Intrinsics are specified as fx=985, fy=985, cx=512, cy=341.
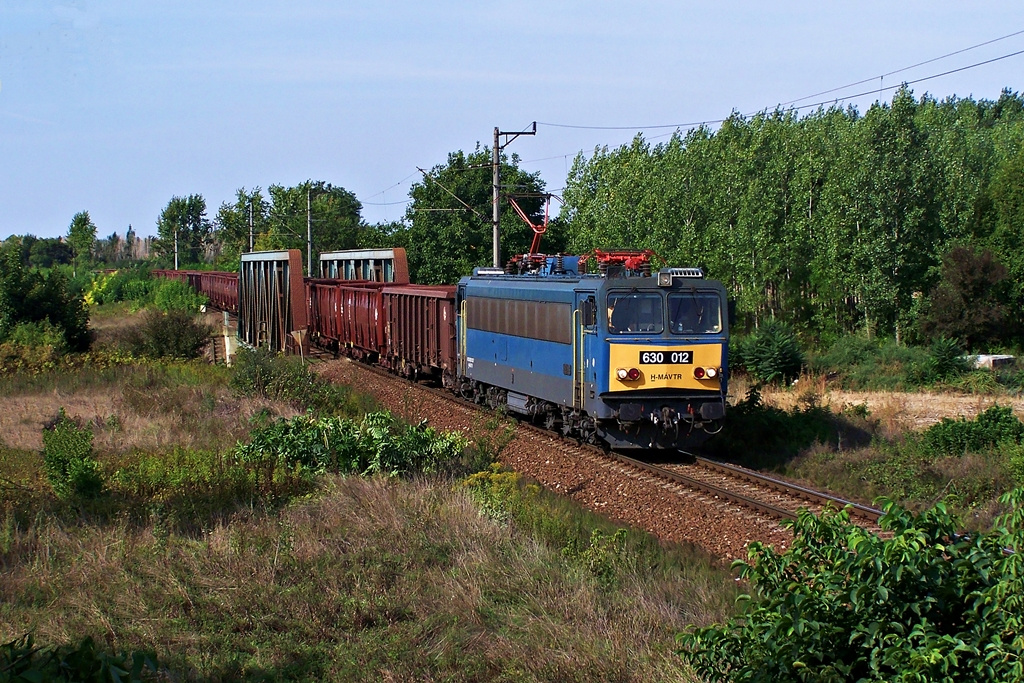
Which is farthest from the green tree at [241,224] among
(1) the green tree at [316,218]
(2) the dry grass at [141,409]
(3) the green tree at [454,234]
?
(2) the dry grass at [141,409]

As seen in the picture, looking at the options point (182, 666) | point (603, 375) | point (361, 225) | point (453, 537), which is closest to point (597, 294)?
point (603, 375)

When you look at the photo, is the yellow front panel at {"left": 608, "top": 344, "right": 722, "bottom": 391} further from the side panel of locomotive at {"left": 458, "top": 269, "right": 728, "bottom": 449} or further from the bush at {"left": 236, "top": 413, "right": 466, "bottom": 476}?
the bush at {"left": 236, "top": 413, "right": 466, "bottom": 476}

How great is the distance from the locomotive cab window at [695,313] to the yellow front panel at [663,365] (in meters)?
0.28

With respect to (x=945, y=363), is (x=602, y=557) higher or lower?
higher

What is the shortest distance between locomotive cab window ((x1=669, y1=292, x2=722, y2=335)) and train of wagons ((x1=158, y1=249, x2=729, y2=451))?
0.05ft

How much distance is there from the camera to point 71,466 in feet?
38.1

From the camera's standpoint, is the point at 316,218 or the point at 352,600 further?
the point at 316,218

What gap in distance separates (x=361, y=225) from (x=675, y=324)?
5681cm

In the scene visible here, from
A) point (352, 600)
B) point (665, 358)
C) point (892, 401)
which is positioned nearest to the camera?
point (352, 600)

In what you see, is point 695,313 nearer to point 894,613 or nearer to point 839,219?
point 894,613

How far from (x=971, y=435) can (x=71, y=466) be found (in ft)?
42.9

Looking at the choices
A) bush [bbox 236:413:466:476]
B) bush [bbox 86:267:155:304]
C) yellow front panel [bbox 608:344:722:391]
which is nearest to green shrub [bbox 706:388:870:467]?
yellow front panel [bbox 608:344:722:391]

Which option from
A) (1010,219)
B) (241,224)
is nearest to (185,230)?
(241,224)

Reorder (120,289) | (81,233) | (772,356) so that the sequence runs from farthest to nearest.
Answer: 1. (81,233)
2. (120,289)
3. (772,356)
